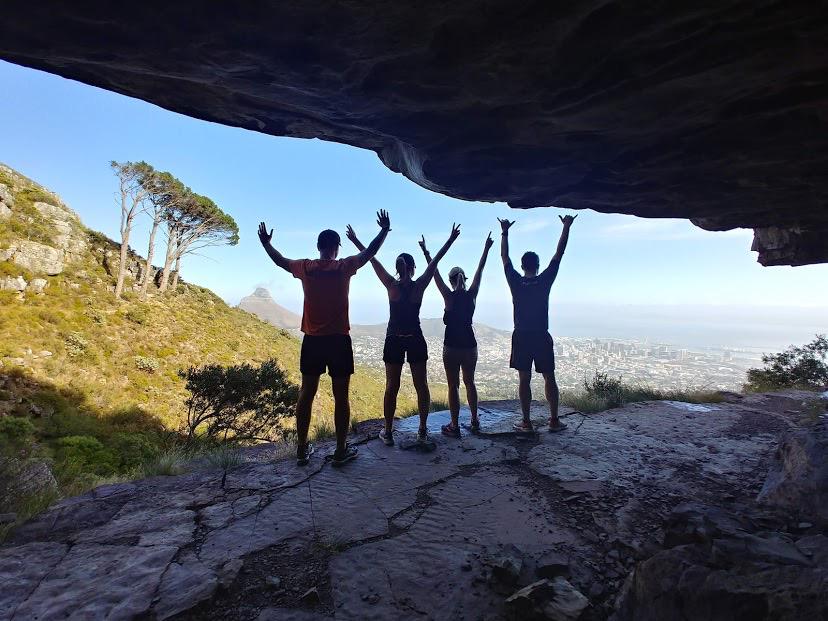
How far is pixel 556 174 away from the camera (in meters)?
6.39

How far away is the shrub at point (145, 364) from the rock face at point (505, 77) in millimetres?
19701

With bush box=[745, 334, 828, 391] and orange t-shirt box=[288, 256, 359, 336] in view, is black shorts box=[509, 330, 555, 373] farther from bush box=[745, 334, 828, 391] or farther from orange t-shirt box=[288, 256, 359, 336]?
bush box=[745, 334, 828, 391]

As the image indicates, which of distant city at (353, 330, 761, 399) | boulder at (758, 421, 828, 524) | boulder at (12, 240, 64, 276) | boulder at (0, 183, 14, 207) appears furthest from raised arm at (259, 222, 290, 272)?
distant city at (353, 330, 761, 399)

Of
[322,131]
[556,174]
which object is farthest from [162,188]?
[556,174]

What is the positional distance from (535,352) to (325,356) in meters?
3.21

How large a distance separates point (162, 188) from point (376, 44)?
3109 cm

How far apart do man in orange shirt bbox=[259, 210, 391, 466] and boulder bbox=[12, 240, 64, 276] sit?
26606 mm

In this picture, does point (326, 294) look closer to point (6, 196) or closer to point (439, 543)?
point (439, 543)

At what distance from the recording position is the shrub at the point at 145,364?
20531 mm

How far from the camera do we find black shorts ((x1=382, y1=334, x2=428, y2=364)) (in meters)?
5.22

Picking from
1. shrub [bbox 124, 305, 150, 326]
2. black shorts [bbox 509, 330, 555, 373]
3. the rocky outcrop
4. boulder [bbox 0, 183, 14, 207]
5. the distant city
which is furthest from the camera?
the distant city

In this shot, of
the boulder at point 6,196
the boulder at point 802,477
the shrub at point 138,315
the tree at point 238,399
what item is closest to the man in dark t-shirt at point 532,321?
the boulder at point 802,477

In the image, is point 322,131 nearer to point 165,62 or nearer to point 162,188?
point 165,62

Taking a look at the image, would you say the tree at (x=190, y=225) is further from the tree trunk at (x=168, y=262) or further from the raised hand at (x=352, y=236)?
the raised hand at (x=352, y=236)
